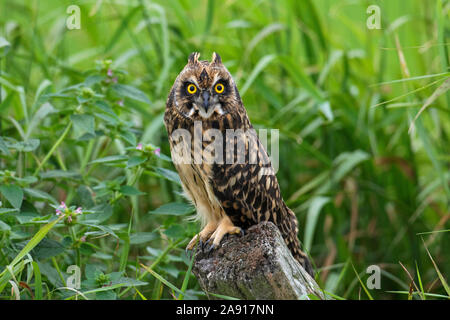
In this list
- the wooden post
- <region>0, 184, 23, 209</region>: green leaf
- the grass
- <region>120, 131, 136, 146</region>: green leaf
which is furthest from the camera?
the grass

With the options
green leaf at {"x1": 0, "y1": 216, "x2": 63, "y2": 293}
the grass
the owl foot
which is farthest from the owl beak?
the grass

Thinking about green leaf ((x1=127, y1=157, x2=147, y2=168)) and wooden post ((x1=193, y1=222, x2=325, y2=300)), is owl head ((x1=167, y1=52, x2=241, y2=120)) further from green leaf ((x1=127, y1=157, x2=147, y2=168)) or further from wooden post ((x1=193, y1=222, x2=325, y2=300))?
wooden post ((x1=193, y1=222, x2=325, y2=300))

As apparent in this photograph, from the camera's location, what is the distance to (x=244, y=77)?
4523 millimetres

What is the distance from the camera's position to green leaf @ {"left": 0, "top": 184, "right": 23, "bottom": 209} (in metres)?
2.72

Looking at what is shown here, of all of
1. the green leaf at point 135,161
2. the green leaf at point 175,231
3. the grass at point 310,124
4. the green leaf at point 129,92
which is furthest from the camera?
the grass at point 310,124

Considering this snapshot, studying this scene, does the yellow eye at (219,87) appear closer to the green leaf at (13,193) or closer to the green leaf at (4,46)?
the green leaf at (13,193)

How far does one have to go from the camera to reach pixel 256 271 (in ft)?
7.79

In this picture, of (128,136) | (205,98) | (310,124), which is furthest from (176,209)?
(310,124)

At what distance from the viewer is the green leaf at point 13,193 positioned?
8.91 ft

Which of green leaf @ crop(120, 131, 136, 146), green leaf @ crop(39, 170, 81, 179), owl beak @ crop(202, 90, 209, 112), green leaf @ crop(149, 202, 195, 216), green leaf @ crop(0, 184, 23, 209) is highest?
owl beak @ crop(202, 90, 209, 112)

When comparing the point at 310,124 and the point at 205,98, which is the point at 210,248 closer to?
the point at 205,98

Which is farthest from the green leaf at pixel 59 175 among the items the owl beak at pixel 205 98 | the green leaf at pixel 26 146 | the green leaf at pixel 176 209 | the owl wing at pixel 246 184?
the owl beak at pixel 205 98

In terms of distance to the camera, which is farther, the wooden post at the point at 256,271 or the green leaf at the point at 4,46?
the green leaf at the point at 4,46
